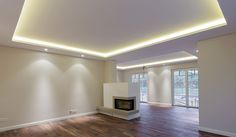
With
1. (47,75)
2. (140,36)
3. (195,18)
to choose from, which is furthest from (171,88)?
(47,75)

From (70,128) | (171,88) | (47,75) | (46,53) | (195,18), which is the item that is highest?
(195,18)

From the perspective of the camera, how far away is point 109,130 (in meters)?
4.35

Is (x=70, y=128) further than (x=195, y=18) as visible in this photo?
Yes

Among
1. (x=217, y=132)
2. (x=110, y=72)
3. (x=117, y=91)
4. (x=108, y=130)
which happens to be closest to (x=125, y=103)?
(x=117, y=91)

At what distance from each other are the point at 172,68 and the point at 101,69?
16.2 feet

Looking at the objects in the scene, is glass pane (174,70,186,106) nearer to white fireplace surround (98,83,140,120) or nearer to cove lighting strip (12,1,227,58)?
white fireplace surround (98,83,140,120)

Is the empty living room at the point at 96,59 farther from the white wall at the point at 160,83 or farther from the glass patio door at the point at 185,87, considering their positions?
the white wall at the point at 160,83

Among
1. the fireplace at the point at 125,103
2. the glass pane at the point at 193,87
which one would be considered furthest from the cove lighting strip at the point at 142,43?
the glass pane at the point at 193,87

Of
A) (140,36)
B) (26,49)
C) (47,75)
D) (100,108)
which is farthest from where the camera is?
(100,108)

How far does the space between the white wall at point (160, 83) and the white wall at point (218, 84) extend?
474cm

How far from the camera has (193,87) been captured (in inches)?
329

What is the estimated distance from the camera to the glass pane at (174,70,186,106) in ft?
28.8

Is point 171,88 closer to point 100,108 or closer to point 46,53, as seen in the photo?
point 100,108

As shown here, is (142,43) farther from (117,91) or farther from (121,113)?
(121,113)
